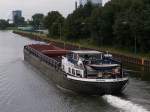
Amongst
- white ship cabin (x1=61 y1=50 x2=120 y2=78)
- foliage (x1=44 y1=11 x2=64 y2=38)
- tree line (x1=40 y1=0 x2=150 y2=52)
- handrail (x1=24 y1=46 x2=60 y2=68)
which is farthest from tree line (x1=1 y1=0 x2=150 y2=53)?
white ship cabin (x1=61 y1=50 x2=120 y2=78)

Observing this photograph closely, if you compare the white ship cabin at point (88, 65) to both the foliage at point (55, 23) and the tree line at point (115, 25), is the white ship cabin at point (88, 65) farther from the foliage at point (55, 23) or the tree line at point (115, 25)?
the foliage at point (55, 23)

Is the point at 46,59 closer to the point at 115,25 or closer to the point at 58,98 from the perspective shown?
the point at 58,98

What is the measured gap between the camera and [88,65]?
43000 mm

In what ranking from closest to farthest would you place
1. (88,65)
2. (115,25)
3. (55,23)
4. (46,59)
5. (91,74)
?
(91,74)
(88,65)
(46,59)
(115,25)
(55,23)

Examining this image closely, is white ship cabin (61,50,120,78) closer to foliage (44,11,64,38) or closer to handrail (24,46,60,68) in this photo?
handrail (24,46,60,68)

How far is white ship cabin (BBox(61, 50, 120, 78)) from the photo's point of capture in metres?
42.3

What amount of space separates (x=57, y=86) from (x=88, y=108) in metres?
11.2

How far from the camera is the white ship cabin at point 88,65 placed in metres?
42.3

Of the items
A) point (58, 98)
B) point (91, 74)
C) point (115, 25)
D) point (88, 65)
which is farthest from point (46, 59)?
point (115, 25)

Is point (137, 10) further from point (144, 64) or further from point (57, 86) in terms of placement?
point (57, 86)

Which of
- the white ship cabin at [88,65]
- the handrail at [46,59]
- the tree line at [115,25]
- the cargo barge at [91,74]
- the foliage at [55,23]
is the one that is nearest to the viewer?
the cargo barge at [91,74]

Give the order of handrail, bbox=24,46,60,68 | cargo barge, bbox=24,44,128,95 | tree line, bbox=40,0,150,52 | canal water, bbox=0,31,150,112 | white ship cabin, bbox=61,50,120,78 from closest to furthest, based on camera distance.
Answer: canal water, bbox=0,31,150,112 → cargo barge, bbox=24,44,128,95 → white ship cabin, bbox=61,50,120,78 → handrail, bbox=24,46,60,68 → tree line, bbox=40,0,150,52

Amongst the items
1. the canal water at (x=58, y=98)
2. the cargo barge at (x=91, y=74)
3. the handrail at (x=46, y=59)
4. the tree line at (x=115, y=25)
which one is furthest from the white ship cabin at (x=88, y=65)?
the tree line at (x=115, y=25)

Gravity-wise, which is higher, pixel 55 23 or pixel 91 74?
pixel 55 23
